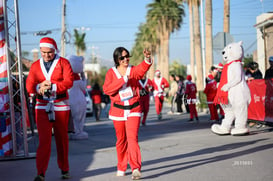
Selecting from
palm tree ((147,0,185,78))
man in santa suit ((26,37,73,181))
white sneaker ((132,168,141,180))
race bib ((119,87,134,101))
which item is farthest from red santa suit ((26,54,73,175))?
palm tree ((147,0,185,78))

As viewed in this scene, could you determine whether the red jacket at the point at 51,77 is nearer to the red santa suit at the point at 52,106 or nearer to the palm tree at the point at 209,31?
the red santa suit at the point at 52,106

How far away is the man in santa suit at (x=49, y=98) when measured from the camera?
22.4 ft

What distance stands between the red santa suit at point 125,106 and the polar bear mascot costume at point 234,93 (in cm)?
510

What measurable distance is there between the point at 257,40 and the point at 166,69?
2060cm

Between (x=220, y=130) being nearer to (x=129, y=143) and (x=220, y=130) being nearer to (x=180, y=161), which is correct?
(x=180, y=161)

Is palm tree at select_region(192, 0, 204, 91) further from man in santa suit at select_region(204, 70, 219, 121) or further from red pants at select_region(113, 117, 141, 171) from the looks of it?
red pants at select_region(113, 117, 141, 171)

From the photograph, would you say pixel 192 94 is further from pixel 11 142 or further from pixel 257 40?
pixel 257 40

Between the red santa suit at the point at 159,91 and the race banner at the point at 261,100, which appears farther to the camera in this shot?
the red santa suit at the point at 159,91

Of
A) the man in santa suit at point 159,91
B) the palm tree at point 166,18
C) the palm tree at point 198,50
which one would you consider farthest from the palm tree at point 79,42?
the man in santa suit at point 159,91

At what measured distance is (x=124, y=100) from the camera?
7.04 meters

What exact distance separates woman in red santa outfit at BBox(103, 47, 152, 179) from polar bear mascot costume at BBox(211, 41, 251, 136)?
5101mm

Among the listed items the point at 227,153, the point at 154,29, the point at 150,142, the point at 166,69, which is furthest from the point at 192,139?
the point at 154,29

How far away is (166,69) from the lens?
57.9 meters

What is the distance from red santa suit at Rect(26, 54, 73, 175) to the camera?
6832 mm
